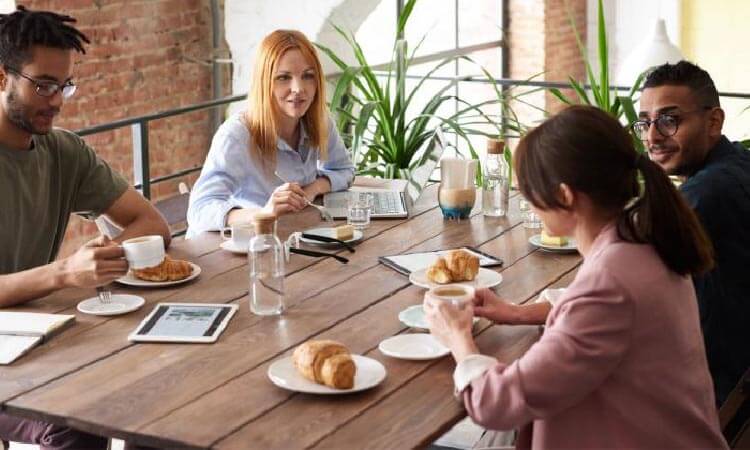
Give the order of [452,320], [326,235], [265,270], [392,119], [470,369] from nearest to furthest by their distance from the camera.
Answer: [470,369] < [452,320] < [265,270] < [326,235] < [392,119]

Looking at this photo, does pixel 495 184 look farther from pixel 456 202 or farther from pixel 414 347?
pixel 414 347

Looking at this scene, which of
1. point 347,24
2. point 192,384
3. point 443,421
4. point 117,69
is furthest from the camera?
point 347,24

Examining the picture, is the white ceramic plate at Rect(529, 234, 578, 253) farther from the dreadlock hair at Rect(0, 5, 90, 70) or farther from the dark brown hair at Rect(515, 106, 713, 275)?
the dreadlock hair at Rect(0, 5, 90, 70)

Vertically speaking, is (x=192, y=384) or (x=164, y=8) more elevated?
(x=164, y=8)

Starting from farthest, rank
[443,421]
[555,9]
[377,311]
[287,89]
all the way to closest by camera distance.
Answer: [555,9] → [287,89] → [377,311] → [443,421]

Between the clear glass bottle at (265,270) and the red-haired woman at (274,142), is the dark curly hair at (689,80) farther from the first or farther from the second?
the red-haired woman at (274,142)

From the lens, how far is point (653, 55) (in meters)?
5.41

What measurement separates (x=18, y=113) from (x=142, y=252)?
50cm

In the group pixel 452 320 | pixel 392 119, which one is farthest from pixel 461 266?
pixel 392 119

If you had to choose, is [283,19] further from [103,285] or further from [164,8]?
[103,285]

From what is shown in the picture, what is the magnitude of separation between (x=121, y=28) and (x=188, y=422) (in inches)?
162

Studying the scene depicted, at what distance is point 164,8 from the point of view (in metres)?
6.06

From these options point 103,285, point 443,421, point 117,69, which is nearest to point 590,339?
point 443,421

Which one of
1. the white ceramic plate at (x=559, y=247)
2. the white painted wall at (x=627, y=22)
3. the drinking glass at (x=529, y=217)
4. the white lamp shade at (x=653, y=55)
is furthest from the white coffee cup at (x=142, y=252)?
the white painted wall at (x=627, y=22)
